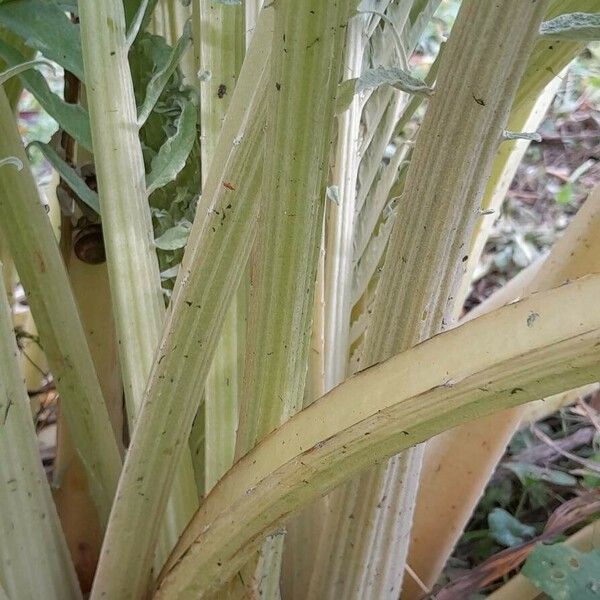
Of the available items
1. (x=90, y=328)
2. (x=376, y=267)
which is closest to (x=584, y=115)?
(x=376, y=267)

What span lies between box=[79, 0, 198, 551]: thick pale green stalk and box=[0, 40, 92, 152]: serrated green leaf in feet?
0.12

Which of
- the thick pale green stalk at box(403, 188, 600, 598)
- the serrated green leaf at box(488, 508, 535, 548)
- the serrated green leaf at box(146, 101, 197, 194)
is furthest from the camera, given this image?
the serrated green leaf at box(488, 508, 535, 548)

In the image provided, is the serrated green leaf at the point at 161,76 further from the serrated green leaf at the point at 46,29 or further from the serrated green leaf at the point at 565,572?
the serrated green leaf at the point at 565,572

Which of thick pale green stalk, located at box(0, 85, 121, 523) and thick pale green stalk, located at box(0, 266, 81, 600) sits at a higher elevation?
thick pale green stalk, located at box(0, 85, 121, 523)

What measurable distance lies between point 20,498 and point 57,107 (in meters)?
0.24

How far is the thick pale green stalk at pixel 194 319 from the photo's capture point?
1.17 feet

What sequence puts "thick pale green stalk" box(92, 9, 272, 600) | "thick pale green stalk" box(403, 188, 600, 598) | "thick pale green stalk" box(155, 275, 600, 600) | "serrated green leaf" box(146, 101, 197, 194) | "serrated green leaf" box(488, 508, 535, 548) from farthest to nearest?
1. "serrated green leaf" box(488, 508, 535, 548)
2. "thick pale green stalk" box(403, 188, 600, 598)
3. "serrated green leaf" box(146, 101, 197, 194)
4. "thick pale green stalk" box(92, 9, 272, 600)
5. "thick pale green stalk" box(155, 275, 600, 600)

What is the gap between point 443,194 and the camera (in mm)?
346

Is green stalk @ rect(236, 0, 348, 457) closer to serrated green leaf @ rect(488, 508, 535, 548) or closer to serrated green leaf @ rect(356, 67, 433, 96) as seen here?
serrated green leaf @ rect(356, 67, 433, 96)

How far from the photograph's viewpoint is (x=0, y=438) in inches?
17.5

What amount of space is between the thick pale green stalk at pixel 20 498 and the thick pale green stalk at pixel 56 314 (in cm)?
5

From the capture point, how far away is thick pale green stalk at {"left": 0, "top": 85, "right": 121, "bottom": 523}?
1.59 feet

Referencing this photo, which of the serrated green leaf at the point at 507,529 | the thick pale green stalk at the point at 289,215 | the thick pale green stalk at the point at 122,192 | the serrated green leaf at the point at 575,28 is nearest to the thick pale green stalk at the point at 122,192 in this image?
the thick pale green stalk at the point at 122,192

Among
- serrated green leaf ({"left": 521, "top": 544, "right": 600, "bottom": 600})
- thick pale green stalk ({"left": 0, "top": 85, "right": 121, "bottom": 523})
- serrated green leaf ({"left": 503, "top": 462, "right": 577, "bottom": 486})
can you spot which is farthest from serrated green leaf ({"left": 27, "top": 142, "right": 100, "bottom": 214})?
serrated green leaf ({"left": 503, "top": 462, "right": 577, "bottom": 486})
